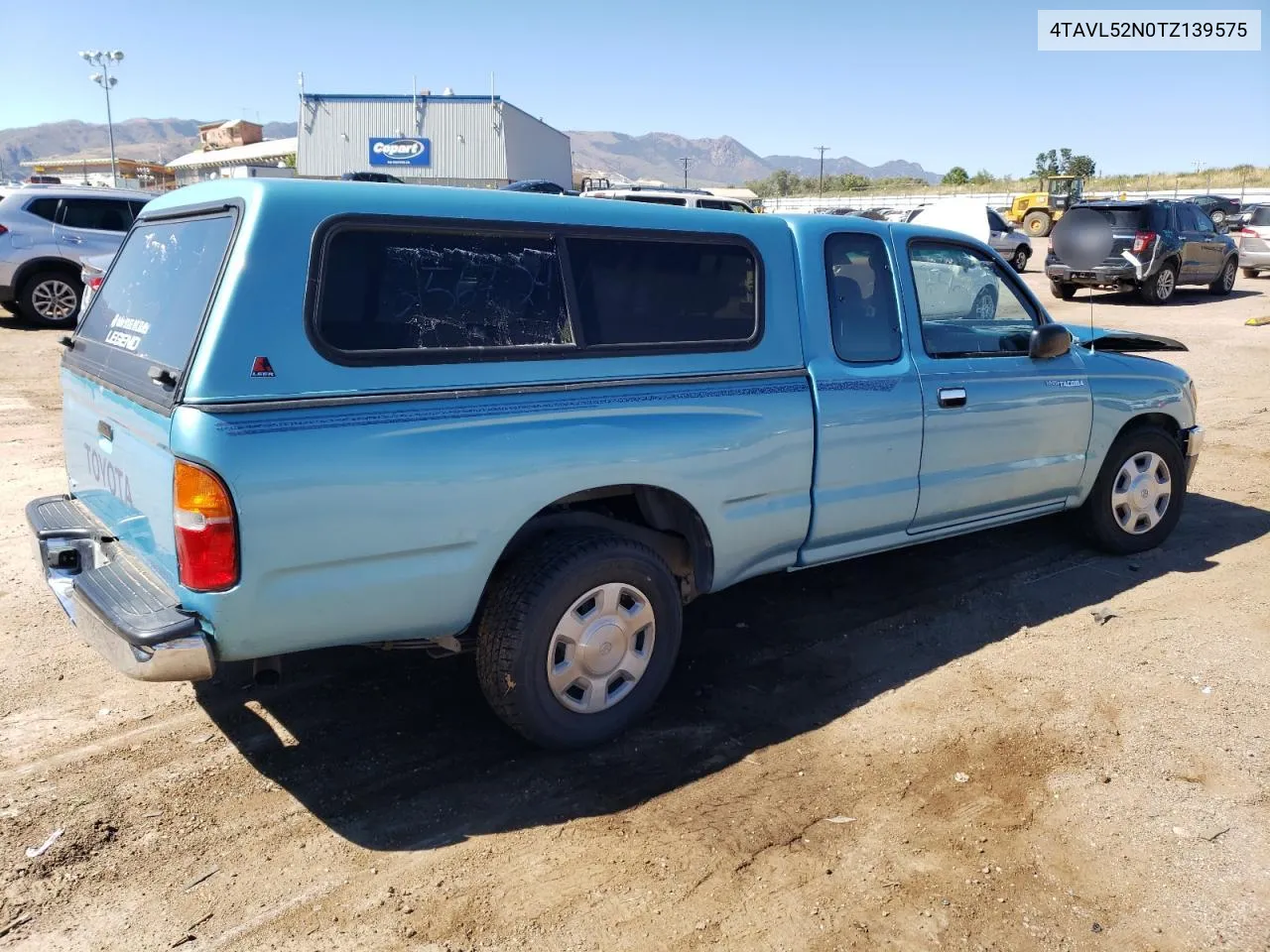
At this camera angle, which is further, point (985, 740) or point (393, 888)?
point (985, 740)

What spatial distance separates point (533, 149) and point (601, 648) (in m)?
41.0

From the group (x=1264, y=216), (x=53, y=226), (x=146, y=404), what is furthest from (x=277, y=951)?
(x=1264, y=216)

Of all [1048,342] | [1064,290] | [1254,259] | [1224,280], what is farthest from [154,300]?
[1254,259]

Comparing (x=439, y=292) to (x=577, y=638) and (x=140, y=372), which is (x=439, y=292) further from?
(x=577, y=638)

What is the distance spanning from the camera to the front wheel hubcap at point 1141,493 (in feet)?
18.6

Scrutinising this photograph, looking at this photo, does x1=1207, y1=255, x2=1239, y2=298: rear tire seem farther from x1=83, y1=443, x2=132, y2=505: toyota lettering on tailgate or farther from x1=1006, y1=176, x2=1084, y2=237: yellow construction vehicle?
x1=83, y1=443, x2=132, y2=505: toyota lettering on tailgate

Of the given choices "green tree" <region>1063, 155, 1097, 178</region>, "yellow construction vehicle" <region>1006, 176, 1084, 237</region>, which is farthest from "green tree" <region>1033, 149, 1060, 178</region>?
"yellow construction vehicle" <region>1006, 176, 1084, 237</region>

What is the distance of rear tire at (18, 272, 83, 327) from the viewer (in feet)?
42.5

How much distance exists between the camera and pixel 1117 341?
18.9ft

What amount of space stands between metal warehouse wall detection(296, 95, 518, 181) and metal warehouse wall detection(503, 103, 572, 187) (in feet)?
1.84

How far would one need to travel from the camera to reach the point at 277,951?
2.62 m

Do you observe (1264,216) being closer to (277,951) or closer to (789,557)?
(789,557)

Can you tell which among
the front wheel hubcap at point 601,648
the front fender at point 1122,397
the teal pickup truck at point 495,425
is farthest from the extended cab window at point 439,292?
the front fender at point 1122,397

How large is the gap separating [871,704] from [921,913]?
1287mm
